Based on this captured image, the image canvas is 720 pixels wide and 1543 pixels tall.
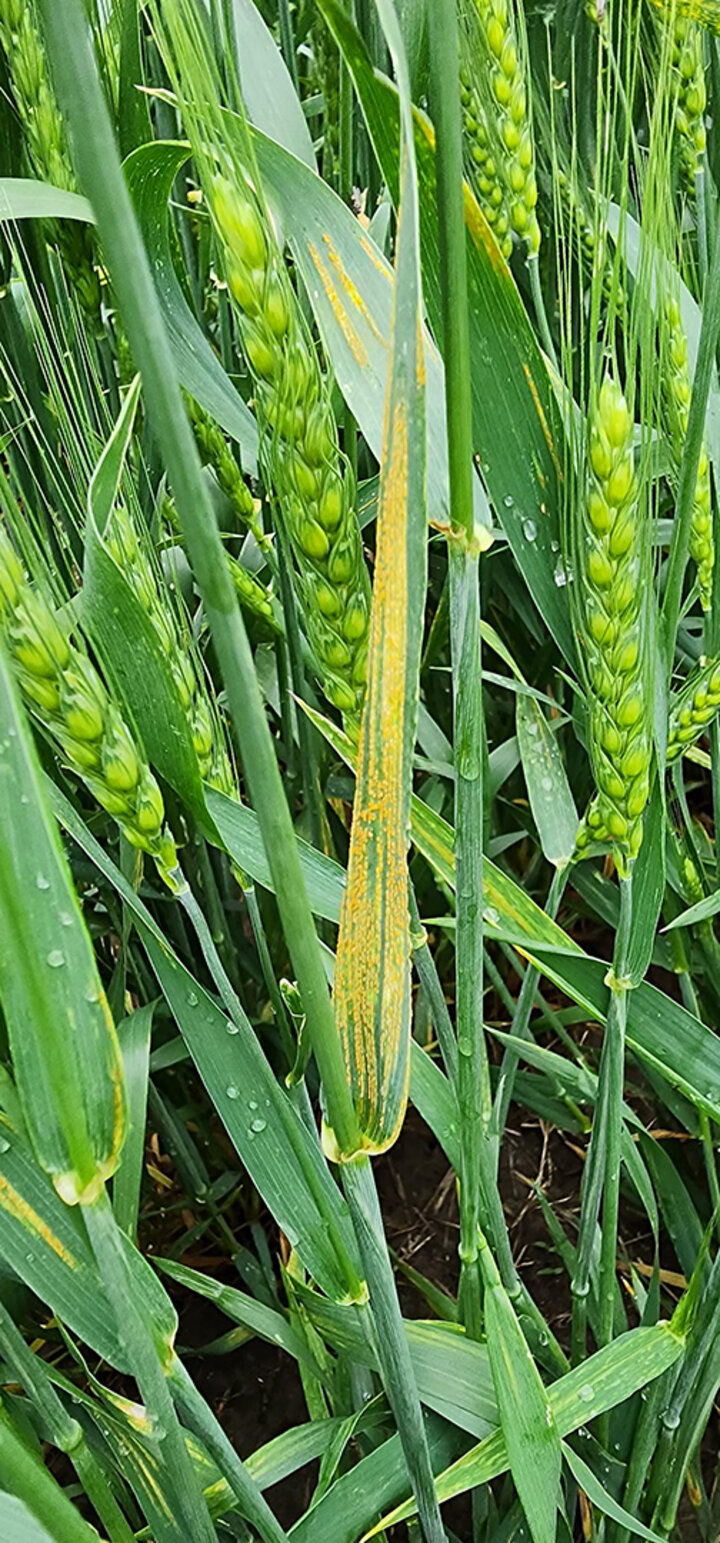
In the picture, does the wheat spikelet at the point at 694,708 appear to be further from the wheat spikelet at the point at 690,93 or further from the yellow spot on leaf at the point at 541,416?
the wheat spikelet at the point at 690,93

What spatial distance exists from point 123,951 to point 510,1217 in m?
0.40

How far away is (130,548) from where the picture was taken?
18.2 inches

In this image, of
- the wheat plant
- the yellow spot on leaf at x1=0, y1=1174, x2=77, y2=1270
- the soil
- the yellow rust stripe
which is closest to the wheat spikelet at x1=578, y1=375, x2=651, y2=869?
the wheat plant

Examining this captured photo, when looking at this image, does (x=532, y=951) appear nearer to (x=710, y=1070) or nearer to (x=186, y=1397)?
(x=710, y=1070)

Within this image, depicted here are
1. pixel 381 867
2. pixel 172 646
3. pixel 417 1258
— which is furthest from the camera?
pixel 417 1258

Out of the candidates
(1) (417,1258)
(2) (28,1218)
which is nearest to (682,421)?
(2) (28,1218)

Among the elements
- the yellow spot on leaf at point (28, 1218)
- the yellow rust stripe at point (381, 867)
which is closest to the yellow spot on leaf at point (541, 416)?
the yellow rust stripe at point (381, 867)

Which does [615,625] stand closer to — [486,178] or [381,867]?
[381,867]

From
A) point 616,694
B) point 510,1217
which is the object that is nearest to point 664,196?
point 616,694

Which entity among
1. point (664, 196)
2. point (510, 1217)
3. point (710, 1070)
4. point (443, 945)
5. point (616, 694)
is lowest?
point (510, 1217)

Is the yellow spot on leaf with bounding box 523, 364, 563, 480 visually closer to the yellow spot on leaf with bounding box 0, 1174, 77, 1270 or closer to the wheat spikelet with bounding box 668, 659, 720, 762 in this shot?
the wheat spikelet with bounding box 668, 659, 720, 762

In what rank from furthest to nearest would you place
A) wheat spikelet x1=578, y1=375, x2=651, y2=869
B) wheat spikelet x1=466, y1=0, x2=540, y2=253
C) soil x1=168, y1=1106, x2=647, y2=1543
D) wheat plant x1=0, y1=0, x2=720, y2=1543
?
1. soil x1=168, y1=1106, x2=647, y2=1543
2. wheat spikelet x1=466, y1=0, x2=540, y2=253
3. wheat spikelet x1=578, y1=375, x2=651, y2=869
4. wheat plant x1=0, y1=0, x2=720, y2=1543

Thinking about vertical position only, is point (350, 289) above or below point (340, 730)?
above

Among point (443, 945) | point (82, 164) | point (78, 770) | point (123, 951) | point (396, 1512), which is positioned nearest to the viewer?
point (82, 164)
